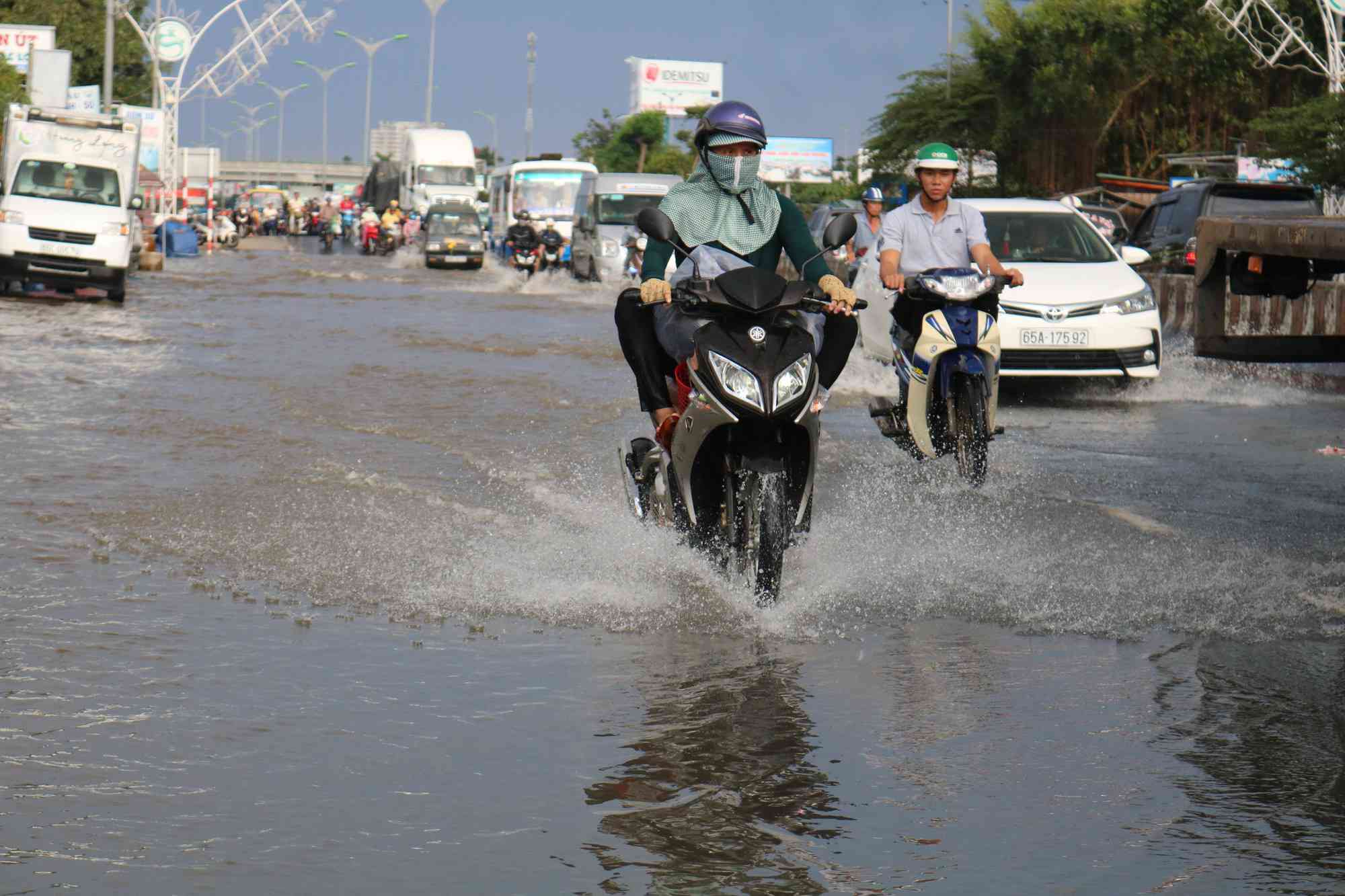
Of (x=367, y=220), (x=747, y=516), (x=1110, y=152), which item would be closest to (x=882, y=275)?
(x=747, y=516)

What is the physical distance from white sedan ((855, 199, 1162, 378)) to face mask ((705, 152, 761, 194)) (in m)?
6.86

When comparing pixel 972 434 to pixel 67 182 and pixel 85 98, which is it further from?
pixel 85 98

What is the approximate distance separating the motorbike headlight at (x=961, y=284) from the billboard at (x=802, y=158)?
120 metres

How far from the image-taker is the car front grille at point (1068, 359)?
14320 mm

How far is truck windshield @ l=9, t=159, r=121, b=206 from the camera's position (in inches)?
1132

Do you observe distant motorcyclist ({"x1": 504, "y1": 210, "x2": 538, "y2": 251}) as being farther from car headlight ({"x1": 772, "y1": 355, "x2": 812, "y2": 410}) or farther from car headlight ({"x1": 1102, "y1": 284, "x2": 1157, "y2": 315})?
car headlight ({"x1": 772, "y1": 355, "x2": 812, "y2": 410})

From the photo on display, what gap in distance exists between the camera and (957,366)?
9984 mm

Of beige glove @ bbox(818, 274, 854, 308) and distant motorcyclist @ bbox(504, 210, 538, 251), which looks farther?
distant motorcyclist @ bbox(504, 210, 538, 251)

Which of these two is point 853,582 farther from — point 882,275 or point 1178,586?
point 882,275

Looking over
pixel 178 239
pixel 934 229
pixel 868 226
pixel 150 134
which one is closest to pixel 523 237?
pixel 178 239

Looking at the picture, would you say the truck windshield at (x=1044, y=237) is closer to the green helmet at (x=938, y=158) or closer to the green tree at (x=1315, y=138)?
the green helmet at (x=938, y=158)

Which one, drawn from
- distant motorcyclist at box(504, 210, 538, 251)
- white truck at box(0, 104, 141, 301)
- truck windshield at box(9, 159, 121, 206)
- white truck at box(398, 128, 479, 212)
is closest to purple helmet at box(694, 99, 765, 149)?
white truck at box(0, 104, 141, 301)

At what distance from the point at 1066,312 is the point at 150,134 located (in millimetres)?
45644

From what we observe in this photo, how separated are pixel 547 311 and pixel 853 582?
21.8 meters
